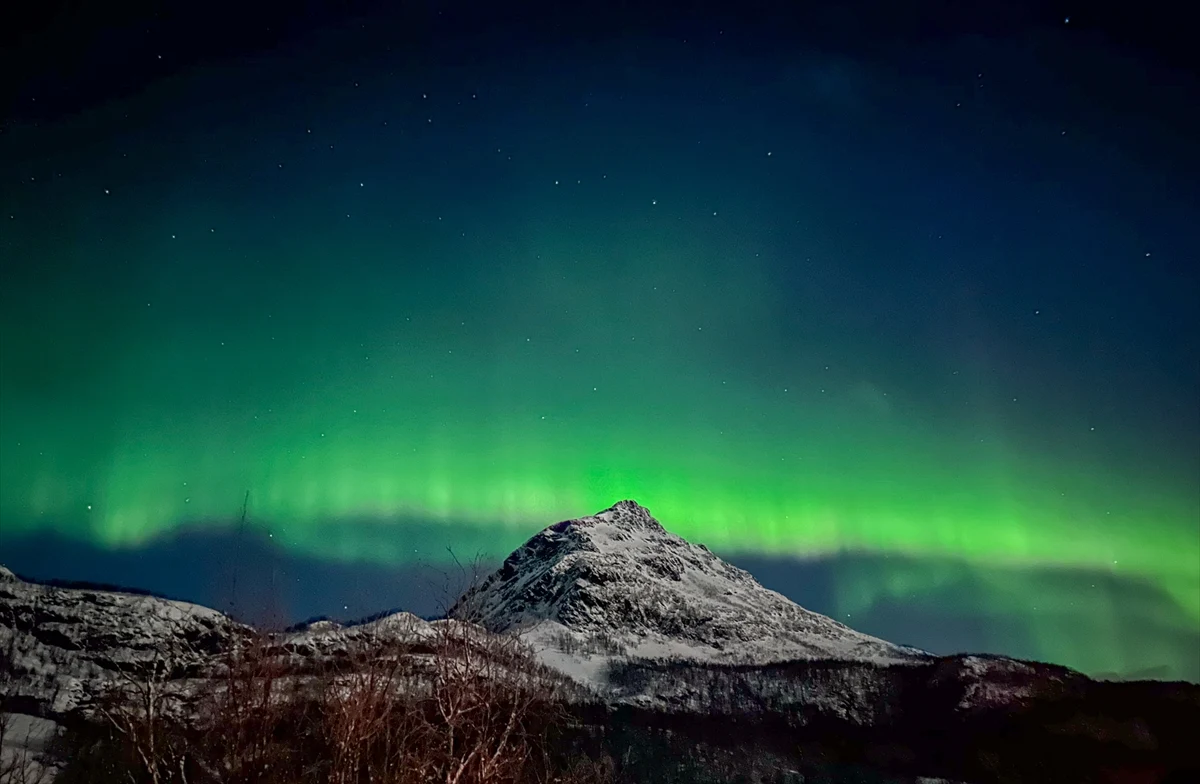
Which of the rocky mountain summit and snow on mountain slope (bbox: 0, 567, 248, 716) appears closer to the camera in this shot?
the rocky mountain summit

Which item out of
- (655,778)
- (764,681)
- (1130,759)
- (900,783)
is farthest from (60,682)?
(1130,759)

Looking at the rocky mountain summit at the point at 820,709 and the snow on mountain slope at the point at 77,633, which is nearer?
the rocky mountain summit at the point at 820,709

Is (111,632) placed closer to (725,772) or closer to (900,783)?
(725,772)

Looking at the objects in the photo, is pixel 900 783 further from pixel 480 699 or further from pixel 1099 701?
pixel 480 699

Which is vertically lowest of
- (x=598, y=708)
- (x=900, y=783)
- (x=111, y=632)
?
(x=900, y=783)

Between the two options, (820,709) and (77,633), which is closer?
(820,709)

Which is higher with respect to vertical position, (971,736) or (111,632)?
(111,632)

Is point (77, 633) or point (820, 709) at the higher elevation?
point (77, 633)

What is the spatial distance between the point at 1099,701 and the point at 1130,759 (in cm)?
1142

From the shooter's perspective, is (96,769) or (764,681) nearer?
(96,769)

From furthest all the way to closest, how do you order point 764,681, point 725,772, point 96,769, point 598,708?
point 764,681
point 598,708
point 725,772
point 96,769

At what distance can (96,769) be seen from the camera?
180 ft

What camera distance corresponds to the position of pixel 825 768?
109750mm

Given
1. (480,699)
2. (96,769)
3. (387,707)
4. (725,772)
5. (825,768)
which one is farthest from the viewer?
(825,768)
